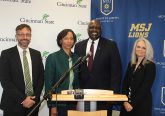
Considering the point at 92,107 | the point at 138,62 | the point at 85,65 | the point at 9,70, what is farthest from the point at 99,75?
the point at 9,70

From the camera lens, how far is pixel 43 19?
4523 millimetres

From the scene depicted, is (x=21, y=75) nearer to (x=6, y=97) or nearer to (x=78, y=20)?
(x=6, y=97)

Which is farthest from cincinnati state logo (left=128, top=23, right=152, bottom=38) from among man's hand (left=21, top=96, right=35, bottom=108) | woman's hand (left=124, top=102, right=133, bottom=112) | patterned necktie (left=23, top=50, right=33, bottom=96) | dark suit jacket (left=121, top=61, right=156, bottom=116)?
man's hand (left=21, top=96, right=35, bottom=108)

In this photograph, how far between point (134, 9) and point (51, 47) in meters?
1.59

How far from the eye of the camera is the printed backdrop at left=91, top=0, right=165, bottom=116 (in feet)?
14.3

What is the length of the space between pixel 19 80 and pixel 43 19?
53.1 inches

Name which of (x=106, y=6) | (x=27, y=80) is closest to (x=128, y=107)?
(x=27, y=80)

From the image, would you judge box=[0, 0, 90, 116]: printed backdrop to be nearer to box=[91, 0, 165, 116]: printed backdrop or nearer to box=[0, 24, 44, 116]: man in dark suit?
box=[91, 0, 165, 116]: printed backdrop

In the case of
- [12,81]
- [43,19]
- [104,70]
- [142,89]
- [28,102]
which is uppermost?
[43,19]

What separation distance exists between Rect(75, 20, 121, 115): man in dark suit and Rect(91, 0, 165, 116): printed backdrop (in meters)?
0.87

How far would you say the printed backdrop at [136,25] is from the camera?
435 centimetres

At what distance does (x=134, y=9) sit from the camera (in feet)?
14.9

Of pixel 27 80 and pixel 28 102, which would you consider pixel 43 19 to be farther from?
pixel 28 102

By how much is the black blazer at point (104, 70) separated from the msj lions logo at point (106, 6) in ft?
3.62
